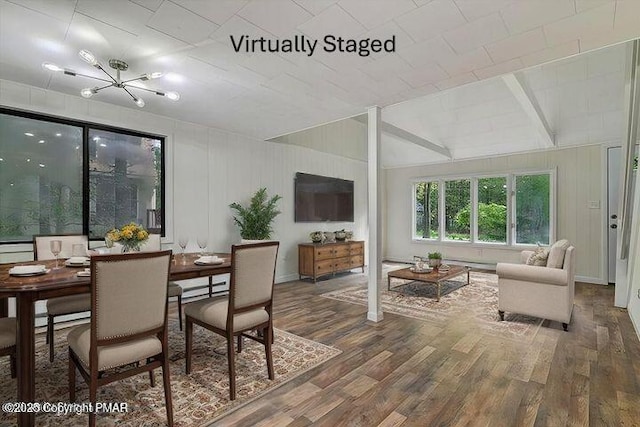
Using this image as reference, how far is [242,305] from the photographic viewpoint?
2.23m

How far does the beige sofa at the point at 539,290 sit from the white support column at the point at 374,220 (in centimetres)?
139

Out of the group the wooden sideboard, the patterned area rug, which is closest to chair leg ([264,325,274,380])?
the patterned area rug

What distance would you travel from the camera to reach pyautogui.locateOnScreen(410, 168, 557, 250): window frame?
20.2 ft

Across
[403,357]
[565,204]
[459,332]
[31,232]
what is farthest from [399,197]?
[31,232]

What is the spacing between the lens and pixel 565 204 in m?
6.04

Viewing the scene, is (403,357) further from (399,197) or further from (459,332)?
(399,197)

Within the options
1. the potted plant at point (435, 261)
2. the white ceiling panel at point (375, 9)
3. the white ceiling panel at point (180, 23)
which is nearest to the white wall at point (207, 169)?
the white ceiling panel at point (180, 23)

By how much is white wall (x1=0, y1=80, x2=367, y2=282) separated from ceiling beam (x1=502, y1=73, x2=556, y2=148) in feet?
11.8

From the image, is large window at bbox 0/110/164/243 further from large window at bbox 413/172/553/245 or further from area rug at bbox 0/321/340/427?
large window at bbox 413/172/553/245

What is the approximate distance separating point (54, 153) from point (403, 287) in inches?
199

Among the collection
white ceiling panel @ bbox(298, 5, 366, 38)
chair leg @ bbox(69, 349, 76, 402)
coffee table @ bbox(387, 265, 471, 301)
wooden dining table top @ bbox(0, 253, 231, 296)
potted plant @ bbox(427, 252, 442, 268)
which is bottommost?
chair leg @ bbox(69, 349, 76, 402)

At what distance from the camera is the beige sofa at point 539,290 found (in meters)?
3.27

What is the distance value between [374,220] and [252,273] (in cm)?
186

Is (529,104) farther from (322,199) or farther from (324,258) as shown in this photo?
(324,258)
